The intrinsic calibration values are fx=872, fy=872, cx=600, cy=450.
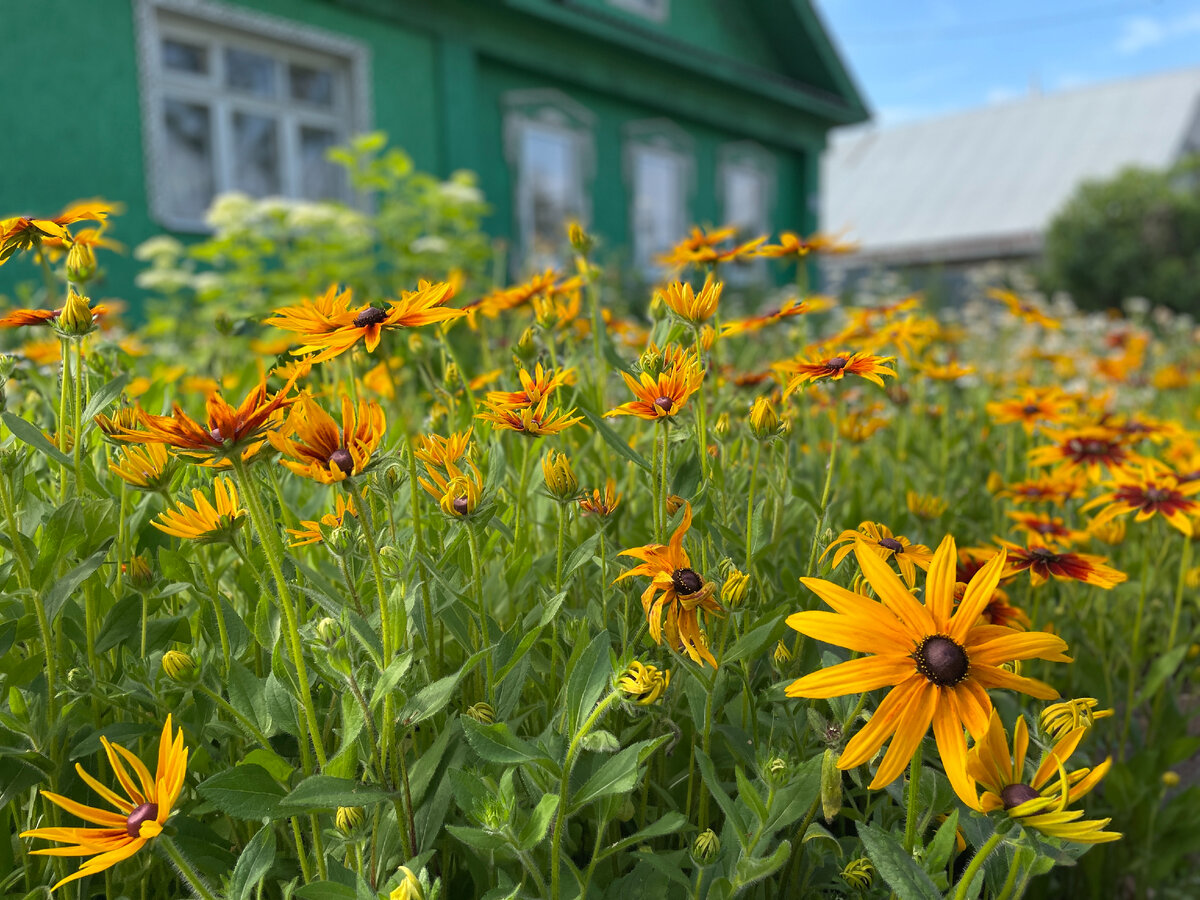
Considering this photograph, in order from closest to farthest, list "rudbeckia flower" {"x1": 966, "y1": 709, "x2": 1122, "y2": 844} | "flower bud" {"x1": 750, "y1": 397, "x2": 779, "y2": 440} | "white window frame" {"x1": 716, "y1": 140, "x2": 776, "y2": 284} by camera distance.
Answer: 1. "rudbeckia flower" {"x1": 966, "y1": 709, "x2": 1122, "y2": 844}
2. "flower bud" {"x1": 750, "y1": 397, "x2": 779, "y2": 440}
3. "white window frame" {"x1": 716, "y1": 140, "x2": 776, "y2": 284}

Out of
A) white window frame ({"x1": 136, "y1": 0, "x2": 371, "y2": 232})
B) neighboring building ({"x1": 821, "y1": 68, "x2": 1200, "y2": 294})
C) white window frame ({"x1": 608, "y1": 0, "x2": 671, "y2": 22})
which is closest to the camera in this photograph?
white window frame ({"x1": 136, "y1": 0, "x2": 371, "y2": 232})

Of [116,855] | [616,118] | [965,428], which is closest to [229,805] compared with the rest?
[116,855]

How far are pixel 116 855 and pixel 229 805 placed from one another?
0.09 metres

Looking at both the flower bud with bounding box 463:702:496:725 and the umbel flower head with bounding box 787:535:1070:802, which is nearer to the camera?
the umbel flower head with bounding box 787:535:1070:802

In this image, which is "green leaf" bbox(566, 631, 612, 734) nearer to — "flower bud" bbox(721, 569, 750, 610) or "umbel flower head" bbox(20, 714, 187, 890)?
"flower bud" bbox(721, 569, 750, 610)

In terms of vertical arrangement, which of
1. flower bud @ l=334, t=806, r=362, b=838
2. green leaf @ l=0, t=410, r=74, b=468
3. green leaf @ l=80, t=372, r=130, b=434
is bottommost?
flower bud @ l=334, t=806, r=362, b=838

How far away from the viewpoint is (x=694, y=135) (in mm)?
10055

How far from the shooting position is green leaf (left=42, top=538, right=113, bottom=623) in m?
0.80

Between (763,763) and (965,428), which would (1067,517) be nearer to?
(965,428)

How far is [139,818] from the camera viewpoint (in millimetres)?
648

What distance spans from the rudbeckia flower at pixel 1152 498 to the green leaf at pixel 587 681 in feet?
2.80

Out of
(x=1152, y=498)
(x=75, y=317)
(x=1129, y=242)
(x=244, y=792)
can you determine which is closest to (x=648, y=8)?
(x=1129, y=242)

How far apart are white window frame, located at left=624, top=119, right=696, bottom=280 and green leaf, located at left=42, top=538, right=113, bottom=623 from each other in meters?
8.21

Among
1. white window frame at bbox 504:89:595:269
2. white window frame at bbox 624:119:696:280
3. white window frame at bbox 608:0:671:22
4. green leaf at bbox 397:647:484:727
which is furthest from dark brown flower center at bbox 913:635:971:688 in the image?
white window frame at bbox 608:0:671:22
